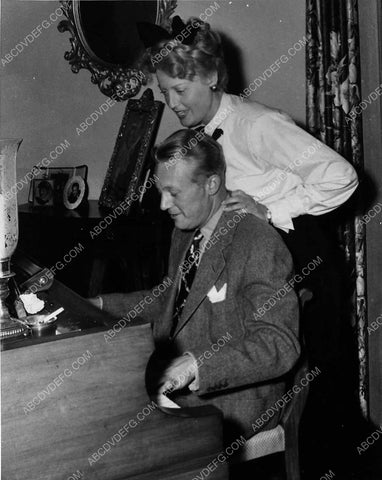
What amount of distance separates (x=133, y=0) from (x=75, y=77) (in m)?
0.63

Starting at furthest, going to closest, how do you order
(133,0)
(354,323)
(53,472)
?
1. (133,0)
2. (354,323)
3. (53,472)

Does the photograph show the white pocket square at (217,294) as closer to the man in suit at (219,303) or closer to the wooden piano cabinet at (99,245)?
the man in suit at (219,303)

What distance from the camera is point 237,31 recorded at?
177 inches

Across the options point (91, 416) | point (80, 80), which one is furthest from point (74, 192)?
point (91, 416)

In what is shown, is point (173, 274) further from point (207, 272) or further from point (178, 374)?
point (178, 374)

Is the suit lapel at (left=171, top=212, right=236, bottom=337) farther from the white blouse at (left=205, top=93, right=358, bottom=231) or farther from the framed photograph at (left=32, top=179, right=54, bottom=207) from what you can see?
the framed photograph at (left=32, top=179, right=54, bottom=207)

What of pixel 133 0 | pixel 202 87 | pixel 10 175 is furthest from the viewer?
pixel 133 0

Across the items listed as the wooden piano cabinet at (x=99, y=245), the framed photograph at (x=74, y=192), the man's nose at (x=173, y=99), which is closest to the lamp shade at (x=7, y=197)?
the man's nose at (x=173, y=99)

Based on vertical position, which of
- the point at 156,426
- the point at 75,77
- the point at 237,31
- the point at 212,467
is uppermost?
the point at 237,31

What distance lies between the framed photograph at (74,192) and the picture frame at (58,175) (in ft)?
0.13

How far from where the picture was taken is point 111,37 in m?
4.42

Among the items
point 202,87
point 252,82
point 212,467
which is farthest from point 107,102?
point 212,467

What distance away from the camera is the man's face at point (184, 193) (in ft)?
7.60

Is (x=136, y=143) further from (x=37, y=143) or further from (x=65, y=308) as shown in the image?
(x=65, y=308)
